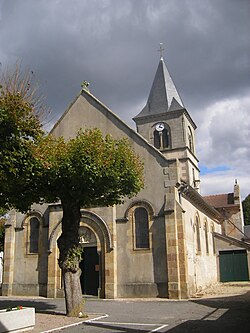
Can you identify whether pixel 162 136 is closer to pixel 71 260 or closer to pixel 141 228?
pixel 141 228

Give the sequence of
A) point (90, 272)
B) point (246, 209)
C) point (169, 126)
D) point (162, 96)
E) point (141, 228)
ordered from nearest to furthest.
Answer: point (141, 228) < point (90, 272) < point (169, 126) < point (162, 96) < point (246, 209)

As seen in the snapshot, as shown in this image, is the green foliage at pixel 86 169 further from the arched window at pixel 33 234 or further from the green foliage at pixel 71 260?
the arched window at pixel 33 234

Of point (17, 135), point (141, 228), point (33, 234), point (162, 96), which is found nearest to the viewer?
point (17, 135)

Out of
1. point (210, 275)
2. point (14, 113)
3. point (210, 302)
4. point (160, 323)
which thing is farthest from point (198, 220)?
point (14, 113)

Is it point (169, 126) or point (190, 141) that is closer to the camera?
point (169, 126)

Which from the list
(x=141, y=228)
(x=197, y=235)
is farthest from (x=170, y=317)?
(x=197, y=235)

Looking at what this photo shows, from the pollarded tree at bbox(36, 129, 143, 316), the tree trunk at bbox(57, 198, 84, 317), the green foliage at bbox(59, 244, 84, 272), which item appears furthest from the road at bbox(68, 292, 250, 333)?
the green foliage at bbox(59, 244, 84, 272)

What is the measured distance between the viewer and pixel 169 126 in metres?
42.7

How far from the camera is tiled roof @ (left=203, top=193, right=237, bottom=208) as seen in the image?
1739 inches

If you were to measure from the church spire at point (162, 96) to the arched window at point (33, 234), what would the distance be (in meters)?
24.1

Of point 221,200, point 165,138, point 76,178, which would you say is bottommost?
point 76,178

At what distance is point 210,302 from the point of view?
55.8ft

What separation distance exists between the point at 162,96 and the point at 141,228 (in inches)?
1087

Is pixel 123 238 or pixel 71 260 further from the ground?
pixel 123 238
